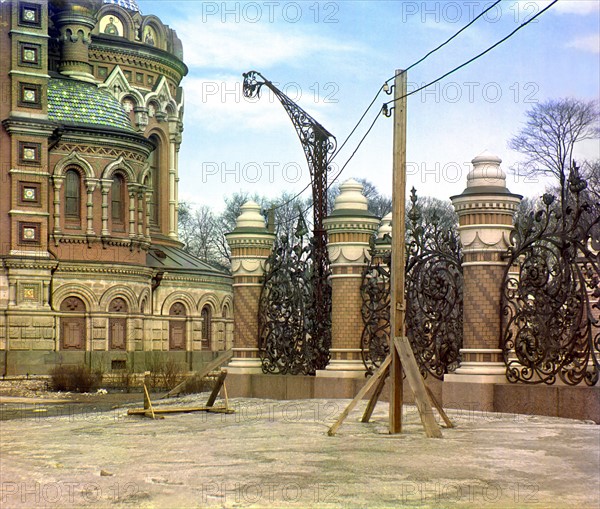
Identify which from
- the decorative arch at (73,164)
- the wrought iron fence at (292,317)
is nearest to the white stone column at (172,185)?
the decorative arch at (73,164)

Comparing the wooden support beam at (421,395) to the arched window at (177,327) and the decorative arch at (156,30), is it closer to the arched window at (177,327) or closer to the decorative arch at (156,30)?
the arched window at (177,327)

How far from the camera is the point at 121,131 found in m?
42.6

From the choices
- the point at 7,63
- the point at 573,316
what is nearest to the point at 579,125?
the point at 7,63

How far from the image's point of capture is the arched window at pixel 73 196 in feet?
137

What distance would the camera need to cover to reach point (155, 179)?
53062 mm

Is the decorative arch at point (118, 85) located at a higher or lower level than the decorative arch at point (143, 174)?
higher

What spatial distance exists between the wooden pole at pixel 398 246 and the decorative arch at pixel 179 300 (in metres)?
33.1

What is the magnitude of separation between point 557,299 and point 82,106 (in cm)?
3082

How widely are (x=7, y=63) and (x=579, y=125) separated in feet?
65.5

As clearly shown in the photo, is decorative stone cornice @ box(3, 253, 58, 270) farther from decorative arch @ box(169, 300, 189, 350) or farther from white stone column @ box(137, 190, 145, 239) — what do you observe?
decorative arch @ box(169, 300, 189, 350)

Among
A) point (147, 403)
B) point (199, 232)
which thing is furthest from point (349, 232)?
point (199, 232)

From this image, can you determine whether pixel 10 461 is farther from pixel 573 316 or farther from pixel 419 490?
pixel 573 316

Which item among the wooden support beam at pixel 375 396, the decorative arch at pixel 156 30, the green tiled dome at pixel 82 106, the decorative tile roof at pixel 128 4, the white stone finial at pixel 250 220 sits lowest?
the wooden support beam at pixel 375 396

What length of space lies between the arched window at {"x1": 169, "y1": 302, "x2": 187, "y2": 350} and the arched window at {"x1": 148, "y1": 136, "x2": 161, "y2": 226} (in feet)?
22.3
